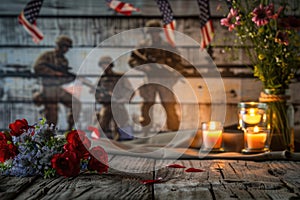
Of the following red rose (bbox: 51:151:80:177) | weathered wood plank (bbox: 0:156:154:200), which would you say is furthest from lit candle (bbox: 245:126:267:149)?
red rose (bbox: 51:151:80:177)

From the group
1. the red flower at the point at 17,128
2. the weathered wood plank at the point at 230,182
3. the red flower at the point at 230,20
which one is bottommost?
the weathered wood plank at the point at 230,182

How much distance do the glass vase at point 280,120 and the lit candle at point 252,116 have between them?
7 centimetres

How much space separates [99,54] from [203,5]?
0.68 metres

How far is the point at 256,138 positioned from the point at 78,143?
86 centimetres

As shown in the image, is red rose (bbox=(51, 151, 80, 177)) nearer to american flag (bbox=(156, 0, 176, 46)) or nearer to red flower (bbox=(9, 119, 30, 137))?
red flower (bbox=(9, 119, 30, 137))

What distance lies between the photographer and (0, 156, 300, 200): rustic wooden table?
1368mm

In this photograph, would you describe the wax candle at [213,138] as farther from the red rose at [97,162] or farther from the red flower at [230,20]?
the red rose at [97,162]

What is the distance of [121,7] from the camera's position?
286 centimetres

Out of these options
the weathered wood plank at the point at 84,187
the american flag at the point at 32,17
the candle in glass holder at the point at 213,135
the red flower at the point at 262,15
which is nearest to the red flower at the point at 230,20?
the red flower at the point at 262,15

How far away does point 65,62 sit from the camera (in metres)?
2.91

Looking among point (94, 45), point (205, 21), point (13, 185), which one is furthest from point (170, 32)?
point (13, 185)

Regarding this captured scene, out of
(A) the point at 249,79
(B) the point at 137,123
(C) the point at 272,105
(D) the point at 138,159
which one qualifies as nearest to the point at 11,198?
(D) the point at 138,159

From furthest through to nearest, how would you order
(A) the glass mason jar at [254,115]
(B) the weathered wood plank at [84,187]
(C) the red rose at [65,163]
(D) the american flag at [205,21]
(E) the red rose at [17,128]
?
(D) the american flag at [205,21] → (A) the glass mason jar at [254,115] → (E) the red rose at [17,128] → (C) the red rose at [65,163] → (B) the weathered wood plank at [84,187]

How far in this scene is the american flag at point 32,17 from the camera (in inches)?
114
